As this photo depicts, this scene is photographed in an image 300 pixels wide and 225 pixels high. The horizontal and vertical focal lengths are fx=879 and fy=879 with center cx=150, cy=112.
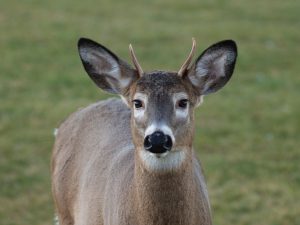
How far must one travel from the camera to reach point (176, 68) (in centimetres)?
1339

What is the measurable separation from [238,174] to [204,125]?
1.71 meters

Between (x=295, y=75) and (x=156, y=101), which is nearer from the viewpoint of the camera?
(x=156, y=101)

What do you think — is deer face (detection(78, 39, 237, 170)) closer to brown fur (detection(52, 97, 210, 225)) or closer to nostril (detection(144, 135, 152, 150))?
nostril (detection(144, 135, 152, 150))

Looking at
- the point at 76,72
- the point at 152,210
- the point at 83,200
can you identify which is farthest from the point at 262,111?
the point at 152,210

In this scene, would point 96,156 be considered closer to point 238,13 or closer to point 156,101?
point 156,101

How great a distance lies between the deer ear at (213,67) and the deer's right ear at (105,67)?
0.36m

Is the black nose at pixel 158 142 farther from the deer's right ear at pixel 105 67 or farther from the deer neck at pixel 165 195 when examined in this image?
the deer's right ear at pixel 105 67

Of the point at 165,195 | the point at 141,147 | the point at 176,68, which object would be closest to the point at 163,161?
the point at 141,147

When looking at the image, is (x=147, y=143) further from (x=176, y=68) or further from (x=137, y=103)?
(x=176, y=68)

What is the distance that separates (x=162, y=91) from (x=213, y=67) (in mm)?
581

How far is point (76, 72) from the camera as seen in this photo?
13.0m

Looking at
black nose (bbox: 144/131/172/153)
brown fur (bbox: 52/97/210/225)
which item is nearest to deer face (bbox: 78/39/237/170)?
black nose (bbox: 144/131/172/153)

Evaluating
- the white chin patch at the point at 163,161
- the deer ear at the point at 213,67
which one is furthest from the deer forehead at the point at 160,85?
the white chin patch at the point at 163,161

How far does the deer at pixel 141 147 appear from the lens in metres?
4.61
